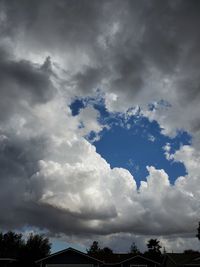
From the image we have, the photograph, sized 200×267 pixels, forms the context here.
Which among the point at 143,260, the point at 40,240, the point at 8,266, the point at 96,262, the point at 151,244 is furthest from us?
the point at 151,244

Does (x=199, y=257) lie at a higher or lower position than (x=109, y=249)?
lower

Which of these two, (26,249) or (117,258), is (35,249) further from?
(117,258)

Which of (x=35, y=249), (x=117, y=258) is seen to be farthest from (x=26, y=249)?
(x=117, y=258)

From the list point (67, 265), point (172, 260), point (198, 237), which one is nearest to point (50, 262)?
point (67, 265)

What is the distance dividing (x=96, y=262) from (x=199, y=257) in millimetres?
13922

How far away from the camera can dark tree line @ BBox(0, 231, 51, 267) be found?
2389 inches

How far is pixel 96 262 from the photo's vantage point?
170ft

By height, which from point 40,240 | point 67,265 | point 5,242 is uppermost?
point 5,242

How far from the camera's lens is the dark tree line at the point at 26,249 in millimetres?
60688

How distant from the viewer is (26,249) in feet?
209

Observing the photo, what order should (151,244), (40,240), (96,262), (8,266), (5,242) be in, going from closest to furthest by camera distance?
(96,262)
(8,266)
(40,240)
(151,244)
(5,242)

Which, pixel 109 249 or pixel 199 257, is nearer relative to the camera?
pixel 199 257

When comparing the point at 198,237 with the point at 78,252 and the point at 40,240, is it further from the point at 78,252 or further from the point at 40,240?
the point at 78,252

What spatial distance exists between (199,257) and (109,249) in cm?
4759
